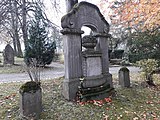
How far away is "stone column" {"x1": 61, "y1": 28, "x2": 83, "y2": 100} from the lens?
5031mm

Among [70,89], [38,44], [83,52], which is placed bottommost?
[70,89]

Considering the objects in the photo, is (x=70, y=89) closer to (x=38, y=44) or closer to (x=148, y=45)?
(x=38, y=44)

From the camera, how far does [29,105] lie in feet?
12.8

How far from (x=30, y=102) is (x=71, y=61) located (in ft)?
5.64

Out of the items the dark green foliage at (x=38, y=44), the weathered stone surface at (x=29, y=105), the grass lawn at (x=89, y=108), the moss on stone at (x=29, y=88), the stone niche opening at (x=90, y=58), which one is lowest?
the grass lawn at (x=89, y=108)

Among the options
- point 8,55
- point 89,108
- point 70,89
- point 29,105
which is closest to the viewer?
point 29,105

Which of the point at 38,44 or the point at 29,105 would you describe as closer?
the point at 29,105

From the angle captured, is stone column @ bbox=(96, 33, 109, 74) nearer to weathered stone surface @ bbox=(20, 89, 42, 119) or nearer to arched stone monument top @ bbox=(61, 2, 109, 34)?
arched stone monument top @ bbox=(61, 2, 109, 34)

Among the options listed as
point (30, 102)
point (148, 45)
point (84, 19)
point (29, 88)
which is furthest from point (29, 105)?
point (148, 45)

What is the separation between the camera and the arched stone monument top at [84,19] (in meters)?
5.11

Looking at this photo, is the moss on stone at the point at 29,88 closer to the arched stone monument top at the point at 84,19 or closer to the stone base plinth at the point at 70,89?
the stone base plinth at the point at 70,89

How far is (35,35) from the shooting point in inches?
558

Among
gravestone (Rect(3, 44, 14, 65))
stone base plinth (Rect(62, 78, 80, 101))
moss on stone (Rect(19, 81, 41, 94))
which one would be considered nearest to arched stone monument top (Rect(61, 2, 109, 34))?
stone base plinth (Rect(62, 78, 80, 101))

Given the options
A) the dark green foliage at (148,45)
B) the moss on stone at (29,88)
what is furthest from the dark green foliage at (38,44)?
the moss on stone at (29,88)
